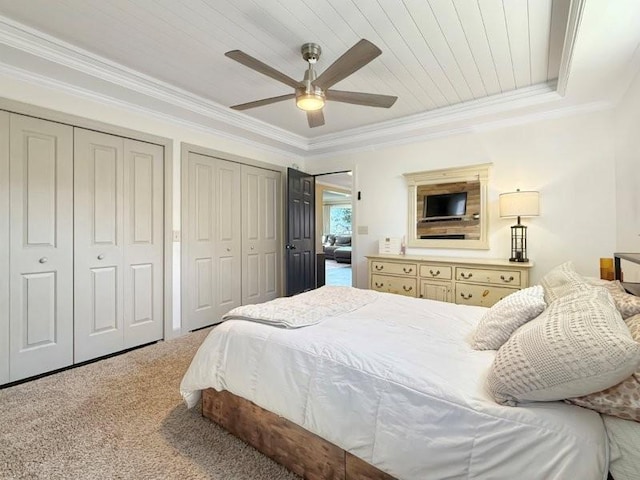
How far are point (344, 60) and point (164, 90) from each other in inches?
73.7

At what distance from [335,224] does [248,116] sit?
10.0 meters

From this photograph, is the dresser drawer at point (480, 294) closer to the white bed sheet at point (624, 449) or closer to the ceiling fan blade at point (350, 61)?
the white bed sheet at point (624, 449)

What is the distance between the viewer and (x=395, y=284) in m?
3.60

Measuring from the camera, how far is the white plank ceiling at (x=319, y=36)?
1.86 meters

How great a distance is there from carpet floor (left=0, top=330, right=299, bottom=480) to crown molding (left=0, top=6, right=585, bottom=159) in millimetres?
2354

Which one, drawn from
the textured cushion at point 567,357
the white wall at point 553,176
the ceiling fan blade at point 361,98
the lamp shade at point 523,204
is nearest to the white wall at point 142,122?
the ceiling fan blade at point 361,98

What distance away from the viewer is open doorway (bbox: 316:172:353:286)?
691cm

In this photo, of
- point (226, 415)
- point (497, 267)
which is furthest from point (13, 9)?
point (497, 267)

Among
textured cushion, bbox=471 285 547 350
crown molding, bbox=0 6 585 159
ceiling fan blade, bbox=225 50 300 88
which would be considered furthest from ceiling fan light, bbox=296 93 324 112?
textured cushion, bbox=471 285 547 350

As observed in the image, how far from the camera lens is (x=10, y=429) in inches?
71.5

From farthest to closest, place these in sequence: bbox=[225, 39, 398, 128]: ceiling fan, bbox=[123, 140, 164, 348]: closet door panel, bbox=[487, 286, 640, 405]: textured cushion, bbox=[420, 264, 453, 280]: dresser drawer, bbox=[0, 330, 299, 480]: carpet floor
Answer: bbox=[420, 264, 453, 280]: dresser drawer → bbox=[123, 140, 164, 348]: closet door panel → bbox=[225, 39, 398, 128]: ceiling fan → bbox=[0, 330, 299, 480]: carpet floor → bbox=[487, 286, 640, 405]: textured cushion

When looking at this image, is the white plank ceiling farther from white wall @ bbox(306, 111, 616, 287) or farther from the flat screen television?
the flat screen television

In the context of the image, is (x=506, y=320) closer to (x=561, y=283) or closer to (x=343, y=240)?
→ (x=561, y=283)

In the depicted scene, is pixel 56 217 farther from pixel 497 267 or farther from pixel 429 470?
pixel 497 267
